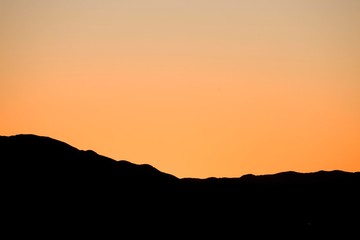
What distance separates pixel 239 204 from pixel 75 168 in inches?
986

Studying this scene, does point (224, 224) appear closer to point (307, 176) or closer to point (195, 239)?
point (195, 239)

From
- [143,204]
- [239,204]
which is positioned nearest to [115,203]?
[143,204]

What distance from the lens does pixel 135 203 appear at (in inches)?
2758

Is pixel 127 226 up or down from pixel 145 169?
down

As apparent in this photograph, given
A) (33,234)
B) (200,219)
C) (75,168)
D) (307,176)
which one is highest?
(307,176)

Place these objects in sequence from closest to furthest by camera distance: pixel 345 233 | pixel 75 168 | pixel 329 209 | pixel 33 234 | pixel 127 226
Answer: pixel 33 234
pixel 127 226
pixel 75 168
pixel 345 233
pixel 329 209

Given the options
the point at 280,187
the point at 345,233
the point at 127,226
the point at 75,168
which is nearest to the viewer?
the point at 127,226

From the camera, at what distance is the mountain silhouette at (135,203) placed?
2375 inches

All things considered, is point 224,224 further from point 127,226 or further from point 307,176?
point 307,176

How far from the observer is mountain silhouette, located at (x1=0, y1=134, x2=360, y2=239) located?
60.3 metres

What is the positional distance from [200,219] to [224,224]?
3.64m

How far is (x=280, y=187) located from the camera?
96500mm

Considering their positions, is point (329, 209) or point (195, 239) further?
point (329, 209)

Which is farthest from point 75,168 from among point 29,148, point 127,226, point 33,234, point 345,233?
point 345,233
